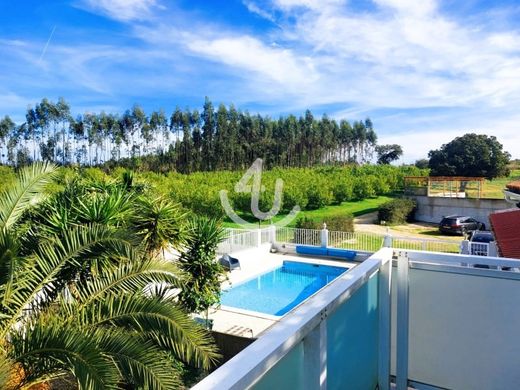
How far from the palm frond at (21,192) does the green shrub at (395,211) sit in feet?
73.3

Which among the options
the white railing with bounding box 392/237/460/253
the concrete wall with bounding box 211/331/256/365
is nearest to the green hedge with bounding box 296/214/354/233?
the white railing with bounding box 392/237/460/253

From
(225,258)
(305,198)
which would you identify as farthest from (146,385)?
(305,198)

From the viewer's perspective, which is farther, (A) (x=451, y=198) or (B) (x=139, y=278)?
(A) (x=451, y=198)

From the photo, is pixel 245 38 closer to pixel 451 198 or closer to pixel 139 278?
pixel 139 278

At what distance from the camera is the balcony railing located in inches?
89.7

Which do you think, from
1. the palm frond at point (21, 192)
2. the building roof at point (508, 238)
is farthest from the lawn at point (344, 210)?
the palm frond at point (21, 192)

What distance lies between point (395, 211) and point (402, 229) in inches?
78.1

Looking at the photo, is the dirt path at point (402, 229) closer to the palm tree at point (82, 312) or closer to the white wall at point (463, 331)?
the white wall at point (463, 331)

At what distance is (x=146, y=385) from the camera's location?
9.30 ft

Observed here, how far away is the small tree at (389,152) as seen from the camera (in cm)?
7094

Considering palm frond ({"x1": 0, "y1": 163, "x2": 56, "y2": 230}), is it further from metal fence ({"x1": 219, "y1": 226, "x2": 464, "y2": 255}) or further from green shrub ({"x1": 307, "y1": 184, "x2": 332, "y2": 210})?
green shrub ({"x1": 307, "y1": 184, "x2": 332, "y2": 210})

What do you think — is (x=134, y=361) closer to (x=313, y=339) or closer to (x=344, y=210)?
(x=313, y=339)

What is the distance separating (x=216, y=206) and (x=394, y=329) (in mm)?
19210

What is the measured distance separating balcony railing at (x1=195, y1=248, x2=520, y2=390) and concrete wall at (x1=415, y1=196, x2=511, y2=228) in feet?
72.2
